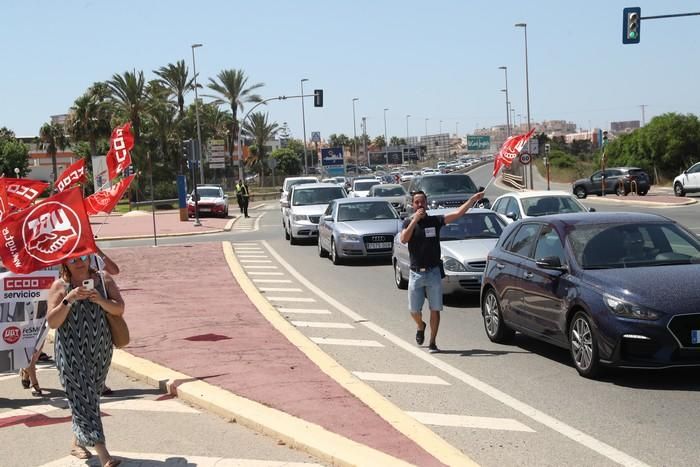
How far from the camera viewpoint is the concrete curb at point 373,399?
6449mm

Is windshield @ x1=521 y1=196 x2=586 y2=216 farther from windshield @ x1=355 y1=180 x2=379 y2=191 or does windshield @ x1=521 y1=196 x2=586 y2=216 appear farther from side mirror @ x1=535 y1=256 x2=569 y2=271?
windshield @ x1=355 y1=180 x2=379 y2=191

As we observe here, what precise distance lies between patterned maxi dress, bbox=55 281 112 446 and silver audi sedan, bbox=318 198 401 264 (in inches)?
602

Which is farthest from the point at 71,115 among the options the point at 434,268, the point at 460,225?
the point at 434,268

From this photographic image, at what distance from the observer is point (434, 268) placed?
1087cm

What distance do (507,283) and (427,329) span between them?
1783 mm

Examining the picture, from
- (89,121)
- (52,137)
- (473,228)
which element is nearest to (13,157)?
(52,137)

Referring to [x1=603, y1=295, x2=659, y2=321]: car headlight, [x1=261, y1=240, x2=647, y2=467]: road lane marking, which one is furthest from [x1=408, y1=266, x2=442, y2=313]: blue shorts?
[x1=603, y1=295, x2=659, y2=321]: car headlight

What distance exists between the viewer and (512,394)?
8.51 meters

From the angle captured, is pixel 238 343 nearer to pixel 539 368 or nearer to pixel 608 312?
pixel 539 368

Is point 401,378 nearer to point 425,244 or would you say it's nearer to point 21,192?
point 425,244

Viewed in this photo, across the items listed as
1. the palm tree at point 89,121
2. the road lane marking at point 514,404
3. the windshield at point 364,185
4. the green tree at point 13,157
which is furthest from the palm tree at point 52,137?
the road lane marking at point 514,404

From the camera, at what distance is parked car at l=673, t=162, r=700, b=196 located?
152 feet

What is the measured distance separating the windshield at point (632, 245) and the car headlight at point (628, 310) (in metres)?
0.84

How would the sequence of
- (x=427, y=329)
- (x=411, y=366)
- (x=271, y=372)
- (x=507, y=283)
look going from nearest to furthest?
→ (x=271, y=372), (x=411, y=366), (x=507, y=283), (x=427, y=329)
